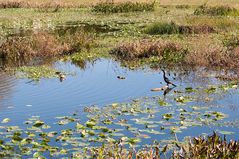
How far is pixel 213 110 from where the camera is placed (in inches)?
515

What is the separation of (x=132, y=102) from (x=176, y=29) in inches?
490

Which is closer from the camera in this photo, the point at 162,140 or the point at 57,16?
the point at 162,140

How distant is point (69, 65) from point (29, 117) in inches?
279

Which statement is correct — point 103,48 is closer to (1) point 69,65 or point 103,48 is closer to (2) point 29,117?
(1) point 69,65

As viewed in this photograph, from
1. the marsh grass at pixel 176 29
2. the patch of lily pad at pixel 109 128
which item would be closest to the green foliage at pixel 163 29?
the marsh grass at pixel 176 29

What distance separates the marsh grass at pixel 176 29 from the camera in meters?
25.4

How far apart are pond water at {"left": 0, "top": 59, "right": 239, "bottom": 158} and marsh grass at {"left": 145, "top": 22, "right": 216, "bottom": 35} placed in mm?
7714

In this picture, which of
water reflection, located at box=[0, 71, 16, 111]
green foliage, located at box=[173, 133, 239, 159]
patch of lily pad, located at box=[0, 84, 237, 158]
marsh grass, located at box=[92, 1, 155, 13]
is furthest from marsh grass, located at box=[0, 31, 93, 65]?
marsh grass, located at box=[92, 1, 155, 13]

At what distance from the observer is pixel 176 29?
25.6 m

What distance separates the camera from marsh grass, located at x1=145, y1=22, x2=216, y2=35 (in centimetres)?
A: 2541

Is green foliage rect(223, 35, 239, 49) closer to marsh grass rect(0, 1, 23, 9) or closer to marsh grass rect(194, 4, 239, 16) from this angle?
marsh grass rect(194, 4, 239, 16)

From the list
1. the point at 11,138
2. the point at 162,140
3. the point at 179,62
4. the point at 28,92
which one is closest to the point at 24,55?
the point at 28,92

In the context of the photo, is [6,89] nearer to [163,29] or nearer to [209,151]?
[209,151]

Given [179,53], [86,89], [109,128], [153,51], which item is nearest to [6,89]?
[86,89]
